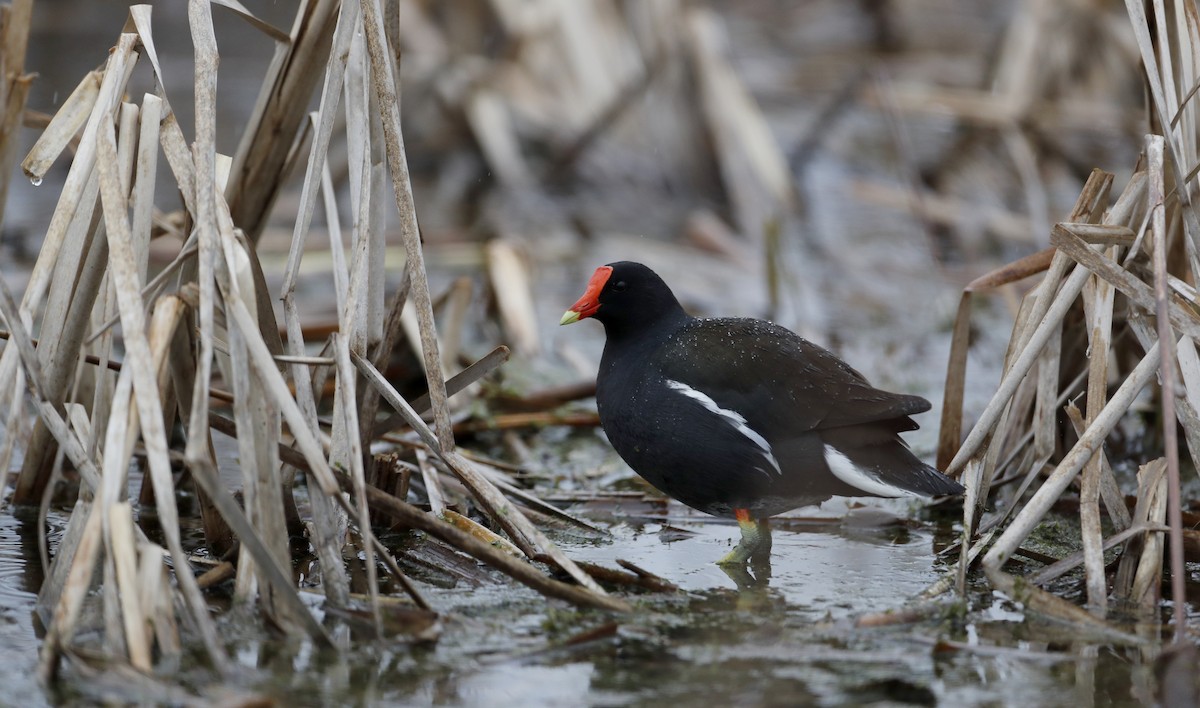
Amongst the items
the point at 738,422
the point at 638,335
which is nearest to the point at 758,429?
the point at 738,422

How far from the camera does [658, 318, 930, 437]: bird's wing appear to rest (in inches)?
128

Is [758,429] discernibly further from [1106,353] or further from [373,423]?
[373,423]

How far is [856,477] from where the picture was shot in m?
3.20

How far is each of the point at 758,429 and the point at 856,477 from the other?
10.4 inches

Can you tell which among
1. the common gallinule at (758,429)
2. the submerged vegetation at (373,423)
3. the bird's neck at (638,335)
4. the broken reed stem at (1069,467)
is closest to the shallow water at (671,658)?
the submerged vegetation at (373,423)

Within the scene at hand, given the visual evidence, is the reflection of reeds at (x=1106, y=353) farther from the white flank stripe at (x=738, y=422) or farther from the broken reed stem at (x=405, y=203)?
the broken reed stem at (x=405, y=203)

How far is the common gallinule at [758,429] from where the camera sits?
10.6 feet

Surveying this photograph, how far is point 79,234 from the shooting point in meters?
2.94

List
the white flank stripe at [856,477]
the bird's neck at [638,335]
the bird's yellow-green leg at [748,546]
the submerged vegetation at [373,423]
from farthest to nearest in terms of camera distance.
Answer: the bird's neck at [638,335], the bird's yellow-green leg at [748,546], the white flank stripe at [856,477], the submerged vegetation at [373,423]

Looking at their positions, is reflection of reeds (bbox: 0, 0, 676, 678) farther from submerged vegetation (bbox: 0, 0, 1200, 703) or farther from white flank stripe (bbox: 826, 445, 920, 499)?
white flank stripe (bbox: 826, 445, 920, 499)

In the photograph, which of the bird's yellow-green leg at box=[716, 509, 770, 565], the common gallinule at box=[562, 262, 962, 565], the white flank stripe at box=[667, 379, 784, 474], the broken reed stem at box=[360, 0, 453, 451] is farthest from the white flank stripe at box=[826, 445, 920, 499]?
the broken reed stem at box=[360, 0, 453, 451]

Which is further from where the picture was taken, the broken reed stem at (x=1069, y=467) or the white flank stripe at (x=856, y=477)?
the white flank stripe at (x=856, y=477)

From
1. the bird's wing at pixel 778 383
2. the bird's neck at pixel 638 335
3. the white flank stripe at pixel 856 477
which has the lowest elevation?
the white flank stripe at pixel 856 477

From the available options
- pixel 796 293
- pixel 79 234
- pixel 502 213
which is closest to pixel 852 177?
pixel 502 213
